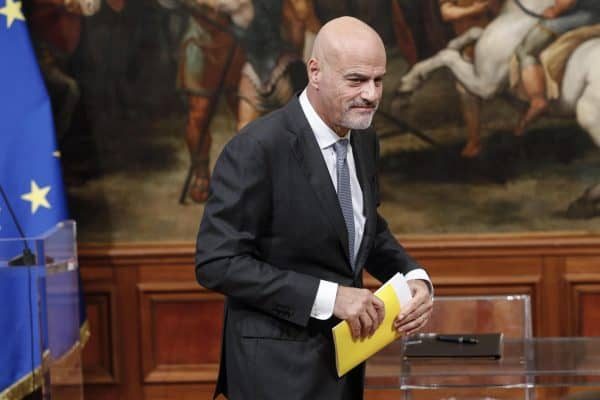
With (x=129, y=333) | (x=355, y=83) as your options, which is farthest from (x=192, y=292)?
(x=355, y=83)

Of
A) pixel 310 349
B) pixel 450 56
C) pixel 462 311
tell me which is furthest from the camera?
pixel 450 56

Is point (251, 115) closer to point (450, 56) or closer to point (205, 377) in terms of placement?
point (450, 56)

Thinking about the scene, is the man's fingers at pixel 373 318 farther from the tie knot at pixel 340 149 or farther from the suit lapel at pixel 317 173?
the tie knot at pixel 340 149

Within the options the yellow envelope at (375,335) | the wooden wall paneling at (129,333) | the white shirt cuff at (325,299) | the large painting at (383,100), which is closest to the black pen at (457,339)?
the yellow envelope at (375,335)

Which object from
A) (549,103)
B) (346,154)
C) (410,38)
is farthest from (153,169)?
(346,154)

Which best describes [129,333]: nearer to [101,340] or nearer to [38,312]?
[101,340]

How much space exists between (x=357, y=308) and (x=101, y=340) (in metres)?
3.34

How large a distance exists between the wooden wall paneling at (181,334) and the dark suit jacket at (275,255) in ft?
9.06

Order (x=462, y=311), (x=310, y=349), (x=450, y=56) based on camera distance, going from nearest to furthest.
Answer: (x=310, y=349) < (x=462, y=311) < (x=450, y=56)

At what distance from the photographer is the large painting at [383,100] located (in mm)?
5516

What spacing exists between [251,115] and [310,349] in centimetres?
286

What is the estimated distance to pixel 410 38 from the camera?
554 centimetres

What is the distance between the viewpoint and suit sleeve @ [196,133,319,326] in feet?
9.23

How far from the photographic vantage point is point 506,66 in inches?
218
